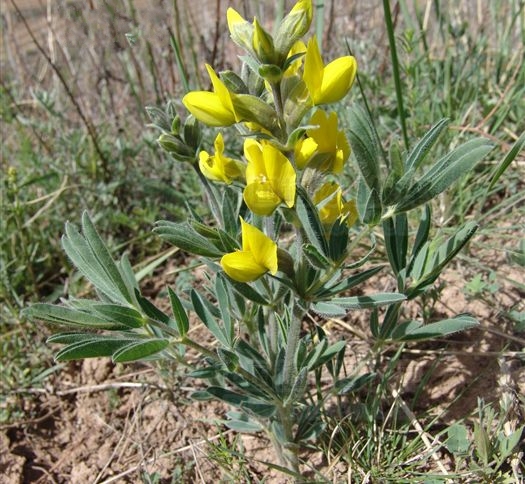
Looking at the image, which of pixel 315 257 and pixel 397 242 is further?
pixel 397 242

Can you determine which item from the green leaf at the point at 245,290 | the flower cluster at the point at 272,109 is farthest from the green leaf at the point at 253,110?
the green leaf at the point at 245,290

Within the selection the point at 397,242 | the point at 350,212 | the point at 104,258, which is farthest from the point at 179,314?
the point at 397,242

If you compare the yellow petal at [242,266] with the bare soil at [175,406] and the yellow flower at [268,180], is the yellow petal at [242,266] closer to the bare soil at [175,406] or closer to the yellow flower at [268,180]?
the yellow flower at [268,180]

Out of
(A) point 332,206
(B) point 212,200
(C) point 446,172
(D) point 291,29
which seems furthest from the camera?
(B) point 212,200

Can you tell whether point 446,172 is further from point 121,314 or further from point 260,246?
point 121,314

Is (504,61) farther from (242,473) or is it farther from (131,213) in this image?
(242,473)

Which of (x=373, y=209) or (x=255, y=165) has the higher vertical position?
(x=255, y=165)
